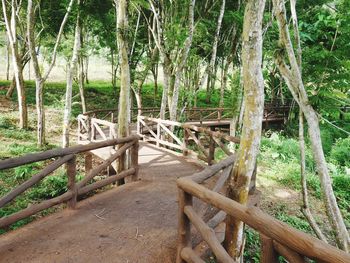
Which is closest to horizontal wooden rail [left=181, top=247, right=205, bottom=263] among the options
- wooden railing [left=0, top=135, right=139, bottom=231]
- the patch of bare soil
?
wooden railing [left=0, top=135, right=139, bottom=231]

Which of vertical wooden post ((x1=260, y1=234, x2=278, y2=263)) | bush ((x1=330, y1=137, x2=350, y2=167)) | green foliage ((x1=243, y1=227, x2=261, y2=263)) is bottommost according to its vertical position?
green foliage ((x1=243, y1=227, x2=261, y2=263))

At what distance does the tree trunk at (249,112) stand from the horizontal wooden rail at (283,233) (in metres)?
1.11

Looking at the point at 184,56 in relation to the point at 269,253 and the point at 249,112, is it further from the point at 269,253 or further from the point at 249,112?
the point at 269,253

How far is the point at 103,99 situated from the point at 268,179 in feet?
64.2

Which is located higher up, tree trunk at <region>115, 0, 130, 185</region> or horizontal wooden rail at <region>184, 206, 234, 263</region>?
tree trunk at <region>115, 0, 130, 185</region>

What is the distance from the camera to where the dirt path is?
378cm

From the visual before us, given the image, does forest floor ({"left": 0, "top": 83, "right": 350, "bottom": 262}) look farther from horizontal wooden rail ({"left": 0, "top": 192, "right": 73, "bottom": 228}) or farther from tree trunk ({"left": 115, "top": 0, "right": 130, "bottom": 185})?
tree trunk ({"left": 115, "top": 0, "right": 130, "bottom": 185})

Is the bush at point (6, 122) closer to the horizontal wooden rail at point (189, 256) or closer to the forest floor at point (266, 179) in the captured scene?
the forest floor at point (266, 179)

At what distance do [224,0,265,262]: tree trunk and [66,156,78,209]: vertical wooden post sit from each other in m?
2.48

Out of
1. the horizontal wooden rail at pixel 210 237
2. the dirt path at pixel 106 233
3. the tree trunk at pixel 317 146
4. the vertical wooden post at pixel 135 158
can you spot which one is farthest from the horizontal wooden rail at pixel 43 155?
the tree trunk at pixel 317 146

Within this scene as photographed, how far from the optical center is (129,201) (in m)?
5.62

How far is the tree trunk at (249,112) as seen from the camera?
3.95m

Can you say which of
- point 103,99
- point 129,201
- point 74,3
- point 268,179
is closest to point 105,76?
point 103,99

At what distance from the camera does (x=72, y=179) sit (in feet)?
16.0
